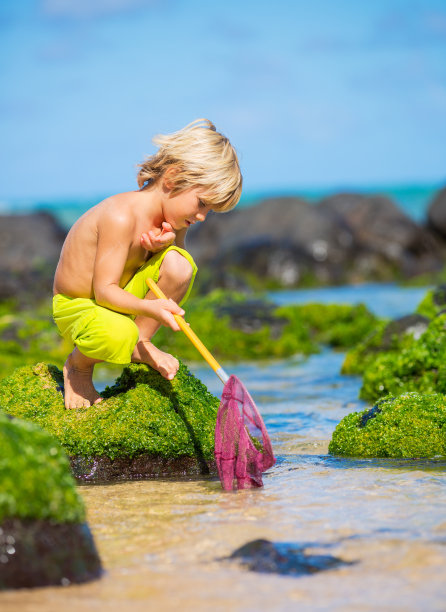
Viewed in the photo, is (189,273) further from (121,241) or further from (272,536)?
(272,536)

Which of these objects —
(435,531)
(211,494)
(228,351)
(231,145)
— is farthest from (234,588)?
(228,351)

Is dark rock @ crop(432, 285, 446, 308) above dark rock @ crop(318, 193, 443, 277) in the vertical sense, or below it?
below

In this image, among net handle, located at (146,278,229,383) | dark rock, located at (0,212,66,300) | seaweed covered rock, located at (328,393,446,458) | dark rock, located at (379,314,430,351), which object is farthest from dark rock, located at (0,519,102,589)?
dark rock, located at (0,212,66,300)

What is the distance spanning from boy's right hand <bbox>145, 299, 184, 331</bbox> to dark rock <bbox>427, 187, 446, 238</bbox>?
62.4 ft

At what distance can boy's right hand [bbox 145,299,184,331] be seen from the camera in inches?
171

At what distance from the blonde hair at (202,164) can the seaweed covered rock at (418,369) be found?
2392 mm

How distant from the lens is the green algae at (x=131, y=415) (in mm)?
4617

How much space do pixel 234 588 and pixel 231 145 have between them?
275 cm

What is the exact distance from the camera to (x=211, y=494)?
4.16m

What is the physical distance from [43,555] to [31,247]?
17.4 meters

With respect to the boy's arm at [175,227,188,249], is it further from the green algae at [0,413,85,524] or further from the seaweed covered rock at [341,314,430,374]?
the seaweed covered rock at [341,314,430,374]

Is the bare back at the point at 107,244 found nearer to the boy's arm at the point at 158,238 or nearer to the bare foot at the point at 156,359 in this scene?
the boy's arm at the point at 158,238

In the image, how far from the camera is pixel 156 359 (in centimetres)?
479

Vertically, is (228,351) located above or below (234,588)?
above
